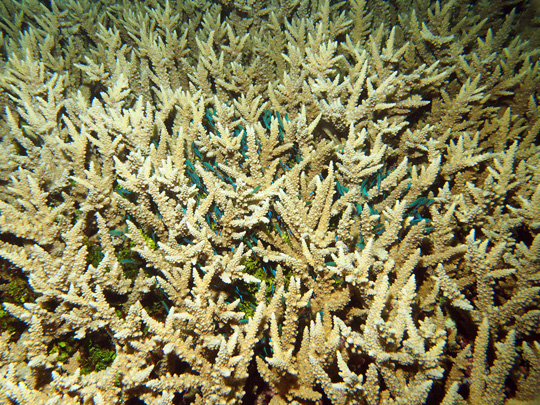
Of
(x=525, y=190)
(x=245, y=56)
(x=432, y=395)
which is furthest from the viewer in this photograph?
(x=245, y=56)

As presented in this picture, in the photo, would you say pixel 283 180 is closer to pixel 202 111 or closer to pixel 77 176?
pixel 202 111

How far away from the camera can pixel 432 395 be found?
5.59 feet

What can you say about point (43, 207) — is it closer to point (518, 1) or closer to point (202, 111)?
point (202, 111)

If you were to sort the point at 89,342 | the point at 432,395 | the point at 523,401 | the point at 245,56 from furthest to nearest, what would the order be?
the point at 245,56
the point at 89,342
the point at 432,395
the point at 523,401

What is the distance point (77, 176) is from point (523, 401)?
11.2ft

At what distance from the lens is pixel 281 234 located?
2.18 m

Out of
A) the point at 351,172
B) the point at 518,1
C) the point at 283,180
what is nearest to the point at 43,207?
the point at 283,180

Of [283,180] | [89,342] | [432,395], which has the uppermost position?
[283,180]

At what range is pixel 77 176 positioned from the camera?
92.2 inches

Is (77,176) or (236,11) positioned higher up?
(236,11)

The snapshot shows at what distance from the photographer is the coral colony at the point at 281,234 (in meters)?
1.58

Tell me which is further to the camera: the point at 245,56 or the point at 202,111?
the point at 245,56

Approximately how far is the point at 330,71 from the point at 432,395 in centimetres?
265

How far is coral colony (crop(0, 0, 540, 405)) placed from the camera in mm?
1580
